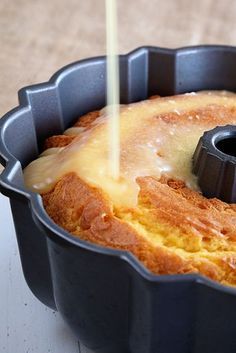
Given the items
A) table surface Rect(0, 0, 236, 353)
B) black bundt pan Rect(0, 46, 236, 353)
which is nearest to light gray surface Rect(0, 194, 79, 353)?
black bundt pan Rect(0, 46, 236, 353)

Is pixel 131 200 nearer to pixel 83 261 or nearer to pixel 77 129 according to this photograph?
pixel 83 261

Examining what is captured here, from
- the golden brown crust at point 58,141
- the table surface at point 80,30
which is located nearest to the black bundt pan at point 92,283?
the golden brown crust at point 58,141

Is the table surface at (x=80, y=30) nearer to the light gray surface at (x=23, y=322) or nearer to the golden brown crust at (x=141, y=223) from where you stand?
the light gray surface at (x=23, y=322)

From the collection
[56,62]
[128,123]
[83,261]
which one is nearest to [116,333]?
[83,261]

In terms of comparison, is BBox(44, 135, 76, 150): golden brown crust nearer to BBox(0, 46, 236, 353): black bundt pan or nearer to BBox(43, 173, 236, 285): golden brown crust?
BBox(0, 46, 236, 353): black bundt pan

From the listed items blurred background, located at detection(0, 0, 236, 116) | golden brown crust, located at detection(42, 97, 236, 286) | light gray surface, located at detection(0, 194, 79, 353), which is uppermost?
golden brown crust, located at detection(42, 97, 236, 286)

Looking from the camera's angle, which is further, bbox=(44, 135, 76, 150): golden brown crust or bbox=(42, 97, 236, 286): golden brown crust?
bbox=(44, 135, 76, 150): golden brown crust

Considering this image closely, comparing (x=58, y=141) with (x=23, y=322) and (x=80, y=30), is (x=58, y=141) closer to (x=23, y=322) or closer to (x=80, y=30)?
(x=23, y=322)
